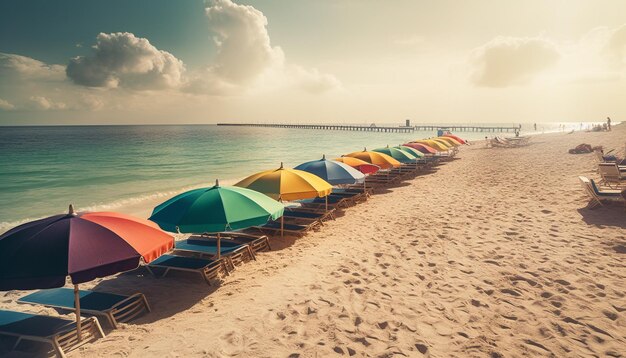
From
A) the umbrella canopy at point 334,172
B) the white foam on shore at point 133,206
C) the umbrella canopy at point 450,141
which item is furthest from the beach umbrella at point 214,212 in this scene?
the umbrella canopy at point 450,141

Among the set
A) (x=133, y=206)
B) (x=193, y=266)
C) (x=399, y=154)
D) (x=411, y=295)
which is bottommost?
(x=133, y=206)

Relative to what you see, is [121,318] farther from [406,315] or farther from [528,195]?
[528,195]

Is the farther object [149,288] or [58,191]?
[58,191]

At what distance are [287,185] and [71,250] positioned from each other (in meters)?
4.80

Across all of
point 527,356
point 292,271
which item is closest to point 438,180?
point 292,271

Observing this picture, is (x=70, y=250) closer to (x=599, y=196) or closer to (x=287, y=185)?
(x=287, y=185)

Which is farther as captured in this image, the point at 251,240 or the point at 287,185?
the point at 251,240

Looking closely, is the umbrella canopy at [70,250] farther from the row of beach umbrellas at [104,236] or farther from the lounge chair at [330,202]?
the lounge chair at [330,202]

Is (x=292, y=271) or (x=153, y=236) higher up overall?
(x=153, y=236)

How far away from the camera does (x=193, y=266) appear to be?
653 cm

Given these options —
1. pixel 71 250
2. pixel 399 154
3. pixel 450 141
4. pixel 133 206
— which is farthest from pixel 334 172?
pixel 450 141

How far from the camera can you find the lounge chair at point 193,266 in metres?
6.34

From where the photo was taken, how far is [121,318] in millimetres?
5176

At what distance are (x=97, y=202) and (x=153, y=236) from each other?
16.4m
